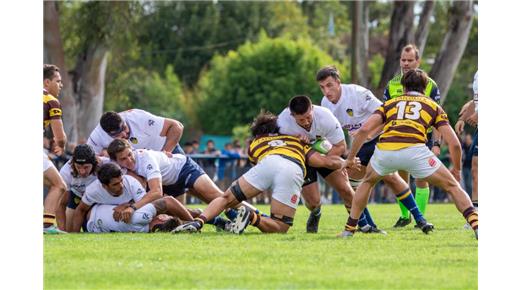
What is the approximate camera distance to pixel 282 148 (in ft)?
42.9

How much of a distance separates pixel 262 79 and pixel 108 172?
48913 millimetres

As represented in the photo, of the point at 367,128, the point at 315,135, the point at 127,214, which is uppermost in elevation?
the point at 367,128

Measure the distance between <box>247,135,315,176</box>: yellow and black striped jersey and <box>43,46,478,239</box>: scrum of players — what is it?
0.04 ft

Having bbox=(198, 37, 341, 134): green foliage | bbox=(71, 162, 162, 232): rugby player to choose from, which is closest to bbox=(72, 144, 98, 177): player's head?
bbox=(71, 162, 162, 232): rugby player

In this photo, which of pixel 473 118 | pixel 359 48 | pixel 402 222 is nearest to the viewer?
pixel 402 222

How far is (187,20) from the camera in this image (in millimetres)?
75875

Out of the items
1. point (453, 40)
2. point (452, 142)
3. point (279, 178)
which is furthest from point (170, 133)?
point (453, 40)

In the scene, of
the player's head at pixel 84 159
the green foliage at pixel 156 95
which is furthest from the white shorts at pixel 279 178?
the green foliage at pixel 156 95

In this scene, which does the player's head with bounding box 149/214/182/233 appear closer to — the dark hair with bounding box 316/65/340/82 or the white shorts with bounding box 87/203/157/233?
the white shorts with bounding box 87/203/157/233

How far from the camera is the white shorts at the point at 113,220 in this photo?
13.4m

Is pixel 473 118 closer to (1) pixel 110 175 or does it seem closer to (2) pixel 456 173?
(2) pixel 456 173

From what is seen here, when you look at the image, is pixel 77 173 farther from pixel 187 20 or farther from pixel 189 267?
pixel 187 20

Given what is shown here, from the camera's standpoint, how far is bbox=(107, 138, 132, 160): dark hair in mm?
13453
